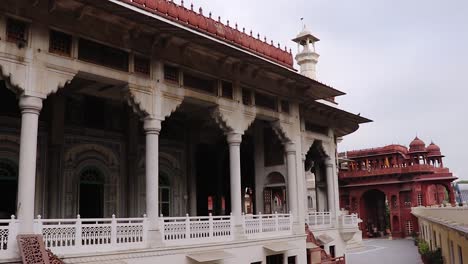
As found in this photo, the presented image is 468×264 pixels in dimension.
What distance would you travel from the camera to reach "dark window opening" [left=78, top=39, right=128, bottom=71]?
1171 cm

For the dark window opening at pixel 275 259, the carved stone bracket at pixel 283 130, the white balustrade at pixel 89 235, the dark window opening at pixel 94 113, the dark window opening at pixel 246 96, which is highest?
the dark window opening at pixel 246 96

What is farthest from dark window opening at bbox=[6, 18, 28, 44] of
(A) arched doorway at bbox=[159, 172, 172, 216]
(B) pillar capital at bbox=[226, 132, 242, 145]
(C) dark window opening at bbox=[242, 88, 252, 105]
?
(A) arched doorway at bbox=[159, 172, 172, 216]

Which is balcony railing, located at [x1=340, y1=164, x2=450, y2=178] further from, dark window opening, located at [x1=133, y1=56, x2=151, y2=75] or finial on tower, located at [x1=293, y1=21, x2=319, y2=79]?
dark window opening, located at [x1=133, y1=56, x2=151, y2=75]

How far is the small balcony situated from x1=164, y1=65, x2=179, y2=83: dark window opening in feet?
13.5

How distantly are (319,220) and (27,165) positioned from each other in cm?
1429

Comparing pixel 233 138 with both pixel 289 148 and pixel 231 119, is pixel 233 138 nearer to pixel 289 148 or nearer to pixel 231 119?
pixel 231 119

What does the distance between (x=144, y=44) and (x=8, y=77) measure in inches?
154

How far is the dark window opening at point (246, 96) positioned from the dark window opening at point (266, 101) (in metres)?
0.44

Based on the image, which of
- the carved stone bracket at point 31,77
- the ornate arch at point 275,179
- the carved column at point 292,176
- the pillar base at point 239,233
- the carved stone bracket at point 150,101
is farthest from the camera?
the ornate arch at point 275,179

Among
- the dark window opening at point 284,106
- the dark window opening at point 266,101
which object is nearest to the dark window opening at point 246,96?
the dark window opening at point 266,101

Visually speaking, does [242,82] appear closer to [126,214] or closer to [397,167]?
[126,214]

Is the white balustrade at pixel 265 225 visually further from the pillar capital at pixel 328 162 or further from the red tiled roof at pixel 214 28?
the red tiled roof at pixel 214 28

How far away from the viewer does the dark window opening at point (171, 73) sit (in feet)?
45.1

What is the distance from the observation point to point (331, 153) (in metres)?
22.8
